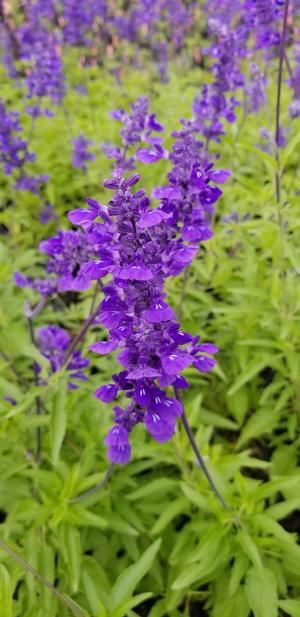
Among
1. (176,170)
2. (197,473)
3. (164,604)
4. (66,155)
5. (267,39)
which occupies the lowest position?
(164,604)

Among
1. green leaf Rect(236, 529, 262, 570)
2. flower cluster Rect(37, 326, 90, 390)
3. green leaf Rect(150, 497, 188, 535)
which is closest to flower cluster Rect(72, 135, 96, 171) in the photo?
flower cluster Rect(37, 326, 90, 390)

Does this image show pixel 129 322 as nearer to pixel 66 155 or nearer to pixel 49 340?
pixel 49 340

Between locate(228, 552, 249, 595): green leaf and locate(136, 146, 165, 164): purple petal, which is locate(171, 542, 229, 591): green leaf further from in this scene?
locate(136, 146, 165, 164): purple petal

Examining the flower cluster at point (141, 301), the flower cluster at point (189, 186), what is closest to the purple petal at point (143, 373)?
the flower cluster at point (141, 301)

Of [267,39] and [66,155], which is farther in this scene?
[66,155]

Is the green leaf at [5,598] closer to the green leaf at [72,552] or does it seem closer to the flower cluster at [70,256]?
the green leaf at [72,552]

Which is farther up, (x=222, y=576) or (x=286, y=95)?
(x=286, y=95)

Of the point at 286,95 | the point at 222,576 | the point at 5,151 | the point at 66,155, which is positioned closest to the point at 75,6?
the point at 66,155
